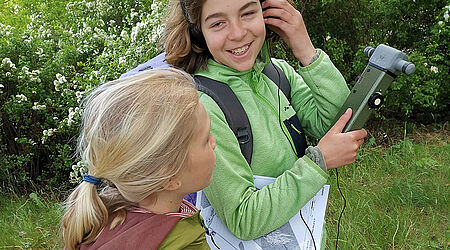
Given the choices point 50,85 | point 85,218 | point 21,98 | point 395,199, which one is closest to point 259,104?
point 85,218

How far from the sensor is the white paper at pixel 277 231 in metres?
1.77

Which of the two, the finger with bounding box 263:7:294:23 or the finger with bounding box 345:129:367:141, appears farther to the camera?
the finger with bounding box 263:7:294:23

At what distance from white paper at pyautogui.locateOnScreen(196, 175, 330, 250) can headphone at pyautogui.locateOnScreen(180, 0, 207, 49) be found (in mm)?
544

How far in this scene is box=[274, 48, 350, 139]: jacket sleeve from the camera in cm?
201

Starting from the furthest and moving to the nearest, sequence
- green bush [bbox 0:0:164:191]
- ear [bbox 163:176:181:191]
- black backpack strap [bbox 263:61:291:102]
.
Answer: green bush [bbox 0:0:164:191] < black backpack strap [bbox 263:61:291:102] < ear [bbox 163:176:181:191]

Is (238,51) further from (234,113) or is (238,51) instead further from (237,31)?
(234,113)

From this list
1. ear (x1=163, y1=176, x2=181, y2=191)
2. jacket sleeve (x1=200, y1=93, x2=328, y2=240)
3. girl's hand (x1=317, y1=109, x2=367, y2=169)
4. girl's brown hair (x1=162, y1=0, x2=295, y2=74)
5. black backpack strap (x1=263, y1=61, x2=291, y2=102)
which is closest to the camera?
ear (x1=163, y1=176, x2=181, y2=191)

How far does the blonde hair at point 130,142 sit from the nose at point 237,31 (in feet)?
1.24

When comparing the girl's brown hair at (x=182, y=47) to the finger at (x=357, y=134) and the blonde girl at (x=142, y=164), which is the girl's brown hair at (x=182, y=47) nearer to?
the blonde girl at (x=142, y=164)

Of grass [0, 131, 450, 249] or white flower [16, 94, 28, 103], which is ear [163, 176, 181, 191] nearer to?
grass [0, 131, 450, 249]

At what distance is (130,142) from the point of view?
140cm

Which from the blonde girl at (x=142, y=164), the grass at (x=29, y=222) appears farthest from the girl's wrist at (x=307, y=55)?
the grass at (x=29, y=222)

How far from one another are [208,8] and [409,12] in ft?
11.8

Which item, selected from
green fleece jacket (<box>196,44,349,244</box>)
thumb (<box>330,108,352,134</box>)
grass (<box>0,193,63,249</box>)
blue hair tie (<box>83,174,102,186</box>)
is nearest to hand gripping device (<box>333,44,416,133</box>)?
thumb (<box>330,108,352,134</box>)
